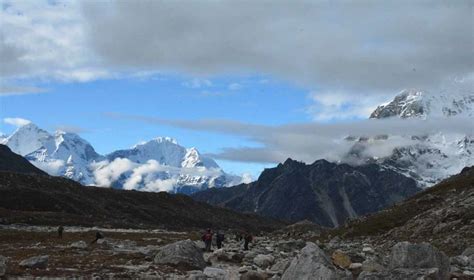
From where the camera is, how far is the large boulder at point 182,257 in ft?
138

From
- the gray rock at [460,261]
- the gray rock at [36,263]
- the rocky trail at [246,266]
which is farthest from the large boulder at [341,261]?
the gray rock at [36,263]

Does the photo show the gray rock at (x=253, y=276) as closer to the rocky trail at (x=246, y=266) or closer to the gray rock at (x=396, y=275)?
the rocky trail at (x=246, y=266)

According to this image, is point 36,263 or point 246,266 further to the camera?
point 246,266

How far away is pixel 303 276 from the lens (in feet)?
87.6

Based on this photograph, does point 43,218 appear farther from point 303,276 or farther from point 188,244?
point 303,276

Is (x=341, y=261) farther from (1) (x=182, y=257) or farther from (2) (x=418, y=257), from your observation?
(1) (x=182, y=257)

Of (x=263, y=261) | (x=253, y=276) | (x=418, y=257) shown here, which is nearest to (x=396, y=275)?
(x=418, y=257)

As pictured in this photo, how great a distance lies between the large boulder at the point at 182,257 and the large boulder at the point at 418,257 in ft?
49.7

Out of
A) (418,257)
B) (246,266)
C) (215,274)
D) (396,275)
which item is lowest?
(215,274)

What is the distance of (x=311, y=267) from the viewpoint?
87.2ft

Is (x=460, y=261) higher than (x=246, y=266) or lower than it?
higher

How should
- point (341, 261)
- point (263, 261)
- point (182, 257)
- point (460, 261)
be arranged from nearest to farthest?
point (341, 261)
point (460, 261)
point (182, 257)
point (263, 261)

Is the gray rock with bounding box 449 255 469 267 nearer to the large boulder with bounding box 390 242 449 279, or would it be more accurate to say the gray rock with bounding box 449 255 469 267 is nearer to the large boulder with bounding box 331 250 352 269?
the large boulder with bounding box 331 250 352 269

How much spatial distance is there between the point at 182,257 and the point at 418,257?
1718 cm
